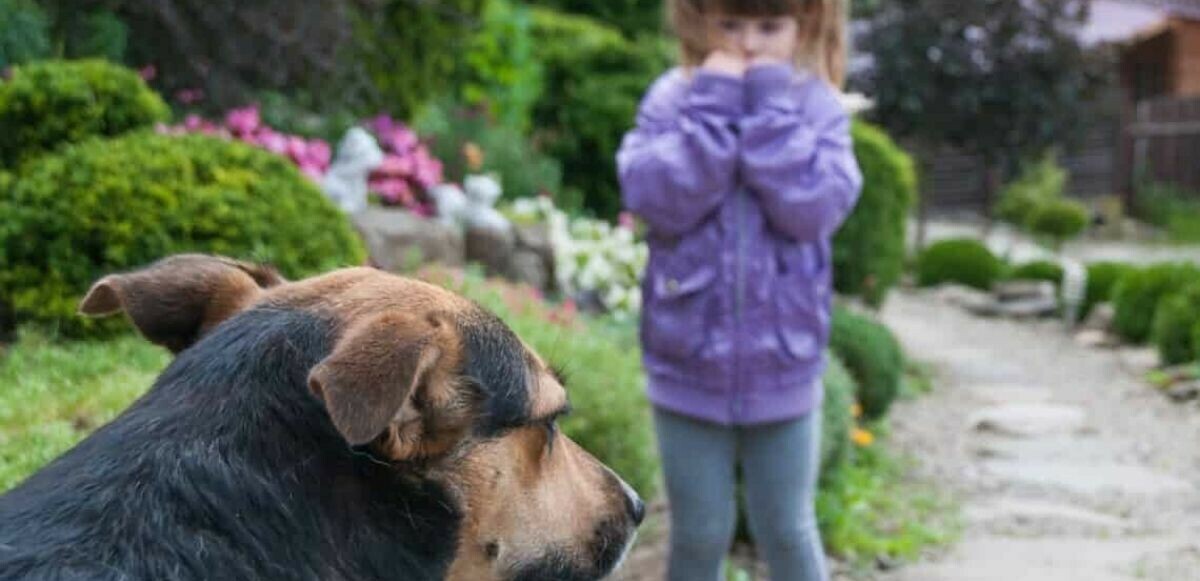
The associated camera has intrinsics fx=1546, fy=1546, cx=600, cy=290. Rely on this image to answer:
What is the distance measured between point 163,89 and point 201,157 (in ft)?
7.92

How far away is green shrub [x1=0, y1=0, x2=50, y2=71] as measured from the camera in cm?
659

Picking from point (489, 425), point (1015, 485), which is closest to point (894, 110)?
point (1015, 485)

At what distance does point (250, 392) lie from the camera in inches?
90.3

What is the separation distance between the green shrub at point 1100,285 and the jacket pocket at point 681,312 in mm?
12805

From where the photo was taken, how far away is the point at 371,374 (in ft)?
6.89

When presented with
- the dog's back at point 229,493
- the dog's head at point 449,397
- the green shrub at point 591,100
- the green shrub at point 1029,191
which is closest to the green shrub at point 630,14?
the green shrub at point 591,100

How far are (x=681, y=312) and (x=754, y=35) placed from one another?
33.8 inches

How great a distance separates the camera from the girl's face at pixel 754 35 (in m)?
Answer: 4.59

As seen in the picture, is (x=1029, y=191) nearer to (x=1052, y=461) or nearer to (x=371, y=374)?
(x=1052, y=461)

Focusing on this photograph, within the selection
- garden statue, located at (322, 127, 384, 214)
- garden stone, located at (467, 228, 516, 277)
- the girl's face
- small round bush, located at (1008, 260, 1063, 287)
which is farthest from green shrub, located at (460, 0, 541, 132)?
small round bush, located at (1008, 260, 1063, 287)

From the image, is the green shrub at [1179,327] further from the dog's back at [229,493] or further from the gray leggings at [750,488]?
the dog's back at [229,493]

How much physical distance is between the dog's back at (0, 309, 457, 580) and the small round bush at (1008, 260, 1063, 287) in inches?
650

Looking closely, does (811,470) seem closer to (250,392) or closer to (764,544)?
(764,544)

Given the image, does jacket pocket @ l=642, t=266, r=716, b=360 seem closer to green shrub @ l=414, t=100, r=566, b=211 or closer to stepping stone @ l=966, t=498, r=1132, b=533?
stepping stone @ l=966, t=498, r=1132, b=533
